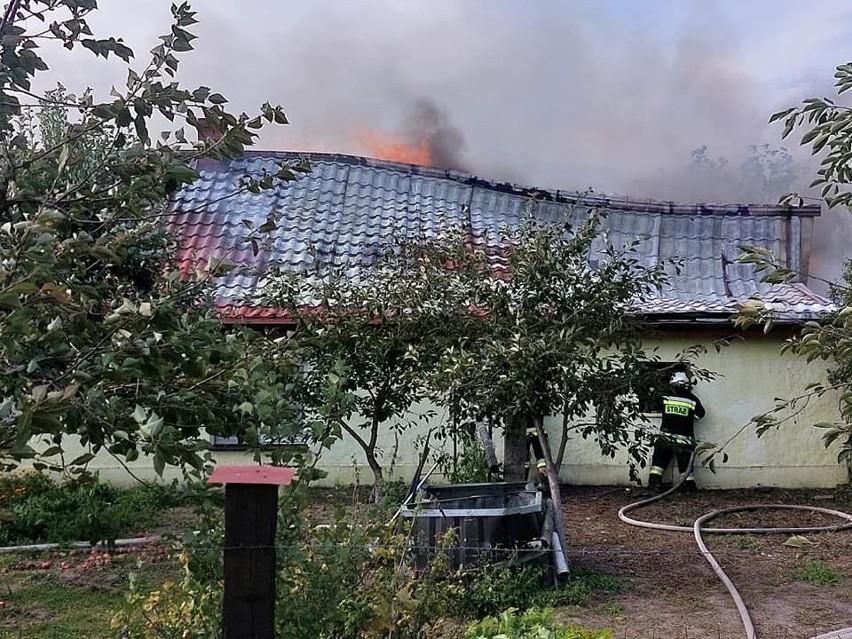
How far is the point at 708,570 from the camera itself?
22.8 feet

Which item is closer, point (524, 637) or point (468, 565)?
point (524, 637)

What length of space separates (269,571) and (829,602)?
5054mm

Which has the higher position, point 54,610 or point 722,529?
point 722,529

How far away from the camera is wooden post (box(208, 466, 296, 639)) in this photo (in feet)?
8.43

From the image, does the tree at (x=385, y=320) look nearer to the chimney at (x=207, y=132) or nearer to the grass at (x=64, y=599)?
the grass at (x=64, y=599)

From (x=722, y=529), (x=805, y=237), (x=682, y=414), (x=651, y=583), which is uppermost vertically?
(x=805, y=237)

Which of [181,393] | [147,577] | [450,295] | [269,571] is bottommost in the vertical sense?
[147,577]

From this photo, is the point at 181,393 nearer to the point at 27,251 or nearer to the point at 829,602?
the point at 27,251

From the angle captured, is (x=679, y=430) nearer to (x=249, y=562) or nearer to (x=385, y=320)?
(x=385, y=320)

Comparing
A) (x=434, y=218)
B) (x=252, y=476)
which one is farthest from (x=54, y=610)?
(x=434, y=218)

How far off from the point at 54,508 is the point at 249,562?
6.95m

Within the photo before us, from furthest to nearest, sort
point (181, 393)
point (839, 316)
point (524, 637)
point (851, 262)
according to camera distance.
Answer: point (851, 262)
point (524, 637)
point (839, 316)
point (181, 393)

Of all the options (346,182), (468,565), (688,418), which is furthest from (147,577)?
(346,182)

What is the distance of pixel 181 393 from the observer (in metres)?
2.14
